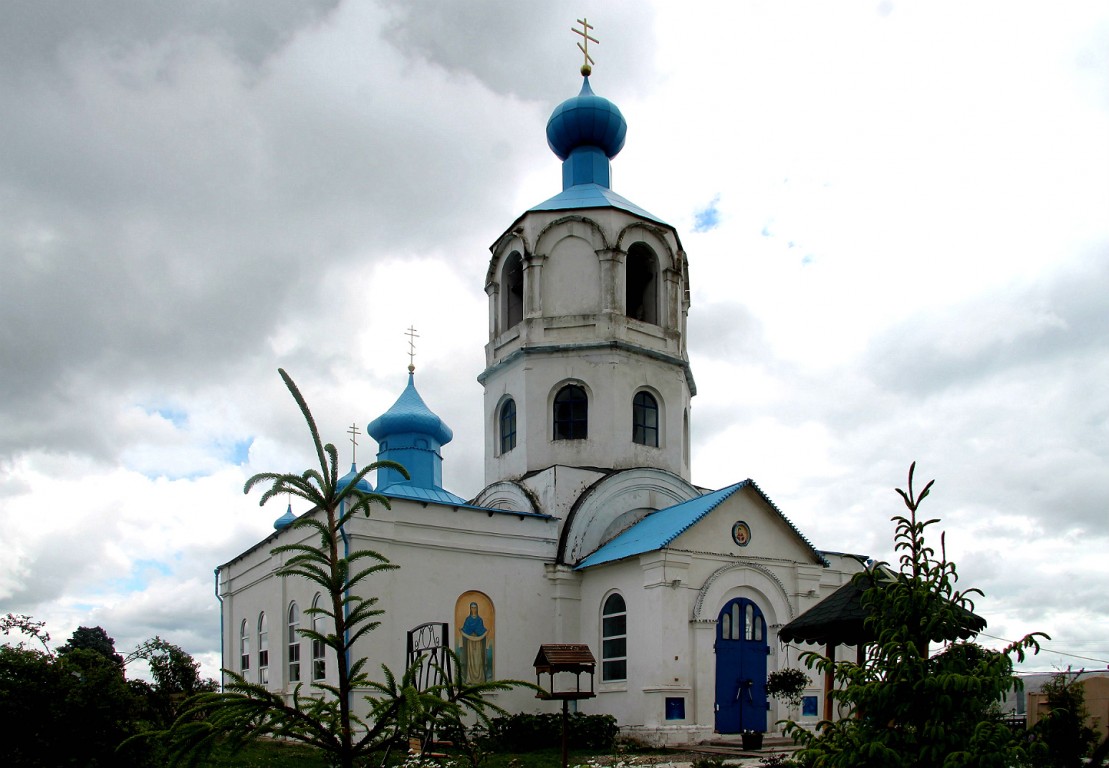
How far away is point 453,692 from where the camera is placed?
6008mm

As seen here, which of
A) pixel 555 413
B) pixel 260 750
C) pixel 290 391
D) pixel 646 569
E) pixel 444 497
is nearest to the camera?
pixel 290 391

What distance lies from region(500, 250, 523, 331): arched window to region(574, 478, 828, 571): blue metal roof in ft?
17.2

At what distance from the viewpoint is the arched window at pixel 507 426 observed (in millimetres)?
19656

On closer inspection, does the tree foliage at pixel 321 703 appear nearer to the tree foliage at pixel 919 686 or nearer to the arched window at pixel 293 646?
the tree foliage at pixel 919 686

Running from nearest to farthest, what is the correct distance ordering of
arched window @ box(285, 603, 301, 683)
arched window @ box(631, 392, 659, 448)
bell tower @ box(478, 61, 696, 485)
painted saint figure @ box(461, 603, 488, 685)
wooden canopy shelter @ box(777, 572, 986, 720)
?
wooden canopy shelter @ box(777, 572, 986, 720), painted saint figure @ box(461, 603, 488, 685), arched window @ box(285, 603, 301, 683), bell tower @ box(478, 61, 696, 485), arched window @ box(631, 392, 659, 448)

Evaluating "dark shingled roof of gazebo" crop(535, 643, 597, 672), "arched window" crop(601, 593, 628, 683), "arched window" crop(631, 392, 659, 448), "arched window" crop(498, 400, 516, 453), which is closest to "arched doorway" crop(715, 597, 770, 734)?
"arched window" crop(601, 593, 628, 683)

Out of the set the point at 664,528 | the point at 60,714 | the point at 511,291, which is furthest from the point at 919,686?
the point at 511,291

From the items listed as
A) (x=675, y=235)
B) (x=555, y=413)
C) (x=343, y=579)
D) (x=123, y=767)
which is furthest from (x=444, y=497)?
(x=343, y=579)

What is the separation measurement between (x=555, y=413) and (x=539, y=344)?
4.53 feet

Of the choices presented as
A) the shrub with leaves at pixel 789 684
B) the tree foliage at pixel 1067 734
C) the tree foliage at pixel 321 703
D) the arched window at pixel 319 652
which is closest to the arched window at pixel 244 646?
the arched window at pixel 319 652

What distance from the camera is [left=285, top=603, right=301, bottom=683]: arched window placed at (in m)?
18.4

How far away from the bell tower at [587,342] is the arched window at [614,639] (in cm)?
274

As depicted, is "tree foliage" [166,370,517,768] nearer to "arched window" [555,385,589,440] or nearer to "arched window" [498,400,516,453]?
"arched window" [555,385,589,440]

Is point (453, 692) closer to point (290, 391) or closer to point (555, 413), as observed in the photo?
point (290, 391)
